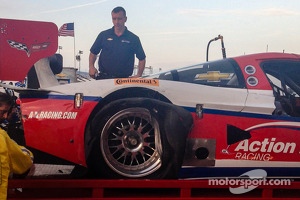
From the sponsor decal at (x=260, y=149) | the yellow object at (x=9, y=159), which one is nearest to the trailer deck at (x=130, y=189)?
the sponsor decal at (x=260, y=149)

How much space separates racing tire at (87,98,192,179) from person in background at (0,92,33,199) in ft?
2.17

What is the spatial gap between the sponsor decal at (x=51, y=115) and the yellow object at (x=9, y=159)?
0.54 metres

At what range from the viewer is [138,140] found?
10.5 ft

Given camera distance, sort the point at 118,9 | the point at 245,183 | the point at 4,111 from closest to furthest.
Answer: the point at 4,111, the point at 245,183, the point at 118,9

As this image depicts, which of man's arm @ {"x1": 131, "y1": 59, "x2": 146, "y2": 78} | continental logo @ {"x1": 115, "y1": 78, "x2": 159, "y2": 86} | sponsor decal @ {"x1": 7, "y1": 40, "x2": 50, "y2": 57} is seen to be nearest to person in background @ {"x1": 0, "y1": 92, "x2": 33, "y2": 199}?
sponsor decal @ {"x1": 7, "y1": 40, "x2": 50, "y2": 57}

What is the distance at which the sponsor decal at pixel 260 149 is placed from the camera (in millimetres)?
3244

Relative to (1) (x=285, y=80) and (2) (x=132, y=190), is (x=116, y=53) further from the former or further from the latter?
(1) (x=285, y=80)

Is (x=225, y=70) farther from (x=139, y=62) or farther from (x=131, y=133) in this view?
(x=131, y=133)

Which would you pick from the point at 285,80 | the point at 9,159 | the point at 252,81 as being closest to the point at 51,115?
the point at 9,159

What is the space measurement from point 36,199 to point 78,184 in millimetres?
311

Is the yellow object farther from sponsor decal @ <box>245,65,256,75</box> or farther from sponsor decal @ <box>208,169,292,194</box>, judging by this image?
sponsor decal @ <box>245,65,256,75</box>

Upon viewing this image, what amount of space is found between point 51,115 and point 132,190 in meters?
0.84

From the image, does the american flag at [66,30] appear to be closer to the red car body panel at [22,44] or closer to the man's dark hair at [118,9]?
the red car body panel at [22,44]

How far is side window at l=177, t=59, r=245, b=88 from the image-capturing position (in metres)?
3.50
